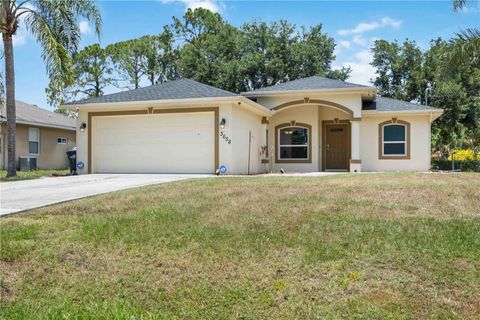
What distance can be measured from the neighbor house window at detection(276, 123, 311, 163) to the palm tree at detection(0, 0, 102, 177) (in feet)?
31.7

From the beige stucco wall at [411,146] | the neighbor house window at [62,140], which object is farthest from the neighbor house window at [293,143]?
the neighbor house window at [62,140]

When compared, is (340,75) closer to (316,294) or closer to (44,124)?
(44,124)

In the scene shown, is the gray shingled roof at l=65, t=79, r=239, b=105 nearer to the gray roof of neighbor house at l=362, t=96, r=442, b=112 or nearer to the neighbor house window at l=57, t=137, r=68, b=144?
the gray roof of neighbor house at l=362, t=96, r=442, b=112

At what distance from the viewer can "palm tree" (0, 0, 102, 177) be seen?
14.7m

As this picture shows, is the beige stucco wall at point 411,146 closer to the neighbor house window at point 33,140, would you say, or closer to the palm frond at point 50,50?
the palm frond at point 50,50

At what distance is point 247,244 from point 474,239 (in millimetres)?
2643

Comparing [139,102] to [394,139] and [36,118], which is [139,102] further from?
[394,139]

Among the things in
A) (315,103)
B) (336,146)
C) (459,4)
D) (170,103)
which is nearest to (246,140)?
(170,103)

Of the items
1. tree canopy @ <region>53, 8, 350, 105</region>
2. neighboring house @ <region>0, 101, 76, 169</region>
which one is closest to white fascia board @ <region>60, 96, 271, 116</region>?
neighboring house @ <region>0, 101, 76, 169</region>

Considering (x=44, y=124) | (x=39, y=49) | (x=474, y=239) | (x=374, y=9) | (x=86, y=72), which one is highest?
(x=86, y=72)

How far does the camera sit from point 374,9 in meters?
16.3

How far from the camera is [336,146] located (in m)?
20.2

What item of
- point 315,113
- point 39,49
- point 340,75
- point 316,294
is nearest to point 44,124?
point 39,49

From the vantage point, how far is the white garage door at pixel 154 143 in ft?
50.9
